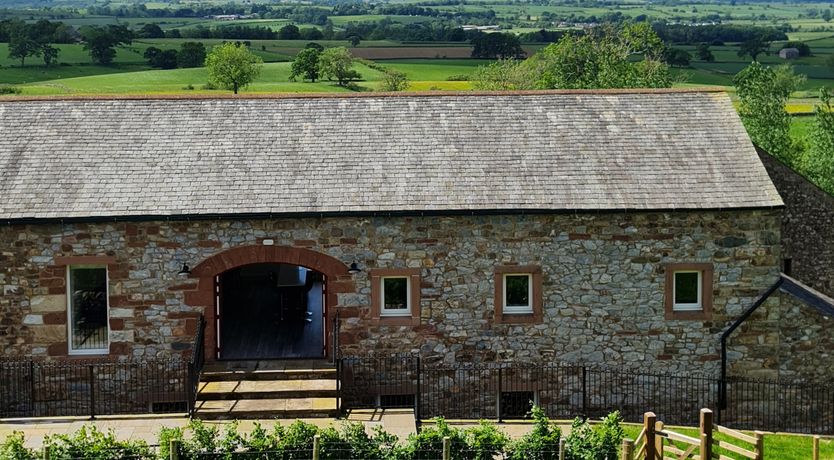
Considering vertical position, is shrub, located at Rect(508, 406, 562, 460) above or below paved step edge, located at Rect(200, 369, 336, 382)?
below

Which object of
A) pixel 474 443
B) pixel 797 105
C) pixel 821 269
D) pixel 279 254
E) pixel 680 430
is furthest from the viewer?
pixel 797 105

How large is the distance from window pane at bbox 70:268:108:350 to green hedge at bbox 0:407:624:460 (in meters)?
5.46

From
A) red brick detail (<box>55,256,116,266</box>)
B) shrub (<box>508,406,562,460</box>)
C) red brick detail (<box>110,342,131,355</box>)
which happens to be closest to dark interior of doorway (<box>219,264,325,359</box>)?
red brick detail (<box>110,342,131,355</box>)

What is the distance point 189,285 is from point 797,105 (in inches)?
2706

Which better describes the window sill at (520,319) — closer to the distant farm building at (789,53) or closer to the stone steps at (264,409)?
the stone steps at (264,409)

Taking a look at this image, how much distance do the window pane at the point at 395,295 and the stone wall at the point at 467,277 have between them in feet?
1.68

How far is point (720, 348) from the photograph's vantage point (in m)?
24.6

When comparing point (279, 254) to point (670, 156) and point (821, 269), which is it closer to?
point (670, 156)

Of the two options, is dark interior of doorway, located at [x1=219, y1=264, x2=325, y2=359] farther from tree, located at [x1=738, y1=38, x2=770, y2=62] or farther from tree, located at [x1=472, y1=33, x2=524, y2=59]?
tree, located at [x1=738, y1=38, x2=770, y2=62]

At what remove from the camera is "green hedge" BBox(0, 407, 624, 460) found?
18312 millimetres

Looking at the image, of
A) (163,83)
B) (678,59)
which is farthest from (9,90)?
(678,59)

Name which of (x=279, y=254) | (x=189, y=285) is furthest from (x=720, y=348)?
(x=189, y=285)

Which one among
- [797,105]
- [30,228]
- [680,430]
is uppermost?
[797,105]

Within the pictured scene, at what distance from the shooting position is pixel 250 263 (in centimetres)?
2391
